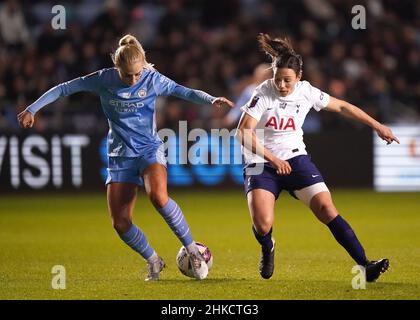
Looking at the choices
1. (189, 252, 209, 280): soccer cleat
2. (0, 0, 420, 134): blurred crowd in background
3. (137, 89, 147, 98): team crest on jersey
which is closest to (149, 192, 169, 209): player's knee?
(189, 252, 209, 280): soccer cleat

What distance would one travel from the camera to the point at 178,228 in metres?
7.71

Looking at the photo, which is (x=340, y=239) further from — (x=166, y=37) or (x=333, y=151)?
(x=166, y=37)

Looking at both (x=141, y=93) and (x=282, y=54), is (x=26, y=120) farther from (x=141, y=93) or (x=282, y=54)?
(x=282, y=54)

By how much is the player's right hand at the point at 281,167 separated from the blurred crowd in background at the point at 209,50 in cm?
762

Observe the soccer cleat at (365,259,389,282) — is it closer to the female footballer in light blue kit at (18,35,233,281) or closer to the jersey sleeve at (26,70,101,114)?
the female footballer in light blue kit at (18,35,233,281)

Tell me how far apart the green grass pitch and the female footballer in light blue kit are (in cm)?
39

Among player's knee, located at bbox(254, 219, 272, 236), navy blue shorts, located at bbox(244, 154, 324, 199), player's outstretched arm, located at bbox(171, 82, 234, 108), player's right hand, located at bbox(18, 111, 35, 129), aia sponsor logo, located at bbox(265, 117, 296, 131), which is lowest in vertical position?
player's knee, located at bbox(254, 219, 272, 236)

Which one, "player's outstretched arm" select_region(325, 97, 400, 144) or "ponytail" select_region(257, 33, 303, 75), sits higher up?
"ponytail" select_region(257, 33, 303, 75)

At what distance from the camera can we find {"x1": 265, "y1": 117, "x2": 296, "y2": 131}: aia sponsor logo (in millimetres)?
7699

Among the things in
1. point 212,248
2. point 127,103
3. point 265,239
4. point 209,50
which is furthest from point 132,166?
point 209,50

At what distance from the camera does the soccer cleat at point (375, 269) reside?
7383mm

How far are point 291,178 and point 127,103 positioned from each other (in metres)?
1.47

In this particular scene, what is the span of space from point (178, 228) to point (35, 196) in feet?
25.1
